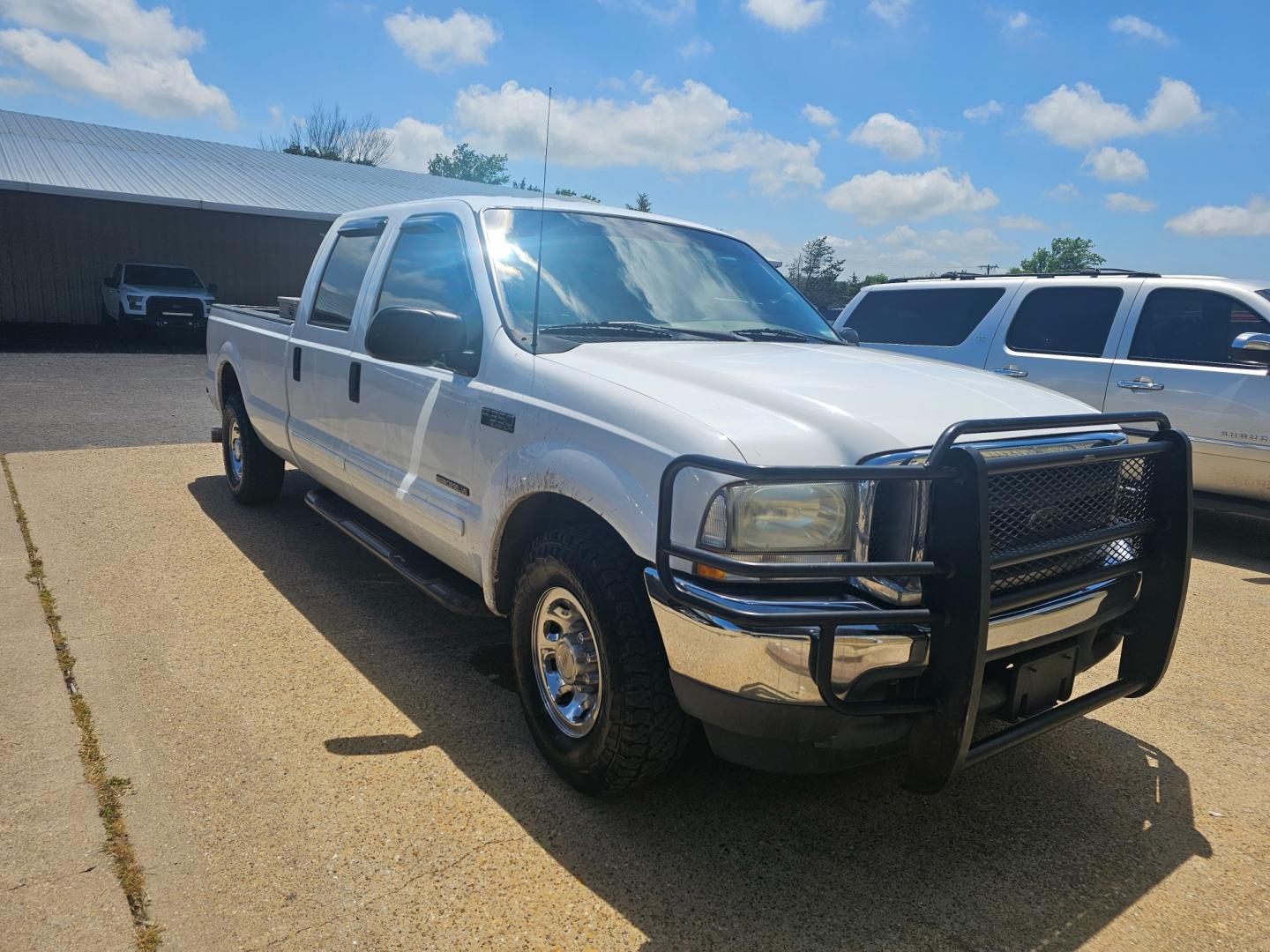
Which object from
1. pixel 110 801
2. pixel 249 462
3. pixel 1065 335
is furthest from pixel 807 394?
pixel 1065 335

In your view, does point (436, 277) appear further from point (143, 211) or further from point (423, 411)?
point (143, 211)

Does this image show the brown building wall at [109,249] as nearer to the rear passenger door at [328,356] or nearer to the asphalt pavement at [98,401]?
the asphalt pavement at [98,401]

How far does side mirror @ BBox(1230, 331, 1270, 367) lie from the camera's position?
5805 millimetres

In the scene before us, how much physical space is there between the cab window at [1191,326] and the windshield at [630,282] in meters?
3.85

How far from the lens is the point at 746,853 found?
271 centimetres

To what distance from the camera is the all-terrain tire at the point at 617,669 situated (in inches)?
103

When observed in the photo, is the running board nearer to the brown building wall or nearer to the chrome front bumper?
the chrome front bumper

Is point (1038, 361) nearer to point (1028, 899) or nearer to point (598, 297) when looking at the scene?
point (598, 297)

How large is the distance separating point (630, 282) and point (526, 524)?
1.19 metres

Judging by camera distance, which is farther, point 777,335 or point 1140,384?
point 1140,384

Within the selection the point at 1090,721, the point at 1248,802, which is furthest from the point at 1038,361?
the point at 1248,802

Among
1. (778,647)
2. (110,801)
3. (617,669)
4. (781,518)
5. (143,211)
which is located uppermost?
(143,211)

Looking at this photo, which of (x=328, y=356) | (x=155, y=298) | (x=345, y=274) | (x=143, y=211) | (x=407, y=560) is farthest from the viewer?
(x=143, y=211)

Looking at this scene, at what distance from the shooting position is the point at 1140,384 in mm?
6719
